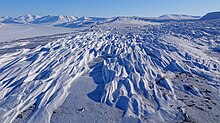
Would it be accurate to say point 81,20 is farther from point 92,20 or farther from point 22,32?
point 22,32

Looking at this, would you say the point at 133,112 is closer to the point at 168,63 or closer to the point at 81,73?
the point at 81,73

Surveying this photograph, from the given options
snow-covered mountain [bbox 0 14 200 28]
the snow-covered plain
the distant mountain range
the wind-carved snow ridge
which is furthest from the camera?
snow-covered mountain [bbox 0 14 200 28]

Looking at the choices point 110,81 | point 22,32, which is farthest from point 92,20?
point 110,81

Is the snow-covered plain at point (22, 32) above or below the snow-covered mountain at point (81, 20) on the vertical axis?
above

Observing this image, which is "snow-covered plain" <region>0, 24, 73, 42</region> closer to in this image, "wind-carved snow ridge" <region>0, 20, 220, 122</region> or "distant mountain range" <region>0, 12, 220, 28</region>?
"wind-carved snow ridge" <region>0, 20, 220, 122</region>

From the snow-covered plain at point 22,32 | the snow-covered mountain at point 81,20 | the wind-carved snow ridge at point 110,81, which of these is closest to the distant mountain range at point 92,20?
the snow-covered mountain at point 81,20

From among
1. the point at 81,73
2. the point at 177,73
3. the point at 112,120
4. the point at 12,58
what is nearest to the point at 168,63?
the point at 177,73

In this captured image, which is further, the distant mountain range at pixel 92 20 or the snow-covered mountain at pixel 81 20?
the snow-covered mountain at pixel 81 20

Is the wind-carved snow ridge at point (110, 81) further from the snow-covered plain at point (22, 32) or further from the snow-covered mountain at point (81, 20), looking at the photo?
the snow-covered mountain at point (81, 20)

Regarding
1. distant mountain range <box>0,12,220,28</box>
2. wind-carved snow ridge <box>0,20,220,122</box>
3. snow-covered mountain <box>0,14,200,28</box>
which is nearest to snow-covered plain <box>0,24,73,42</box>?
wind-carved snow ridge <box>0,20,220,122</box>

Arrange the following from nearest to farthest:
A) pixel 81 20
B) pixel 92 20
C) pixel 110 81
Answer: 1. pixel 110 81
2. pixel 81 20
3. pixel 92 20

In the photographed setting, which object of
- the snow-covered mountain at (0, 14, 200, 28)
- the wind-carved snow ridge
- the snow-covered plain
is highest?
the wind-carved snow ridge
